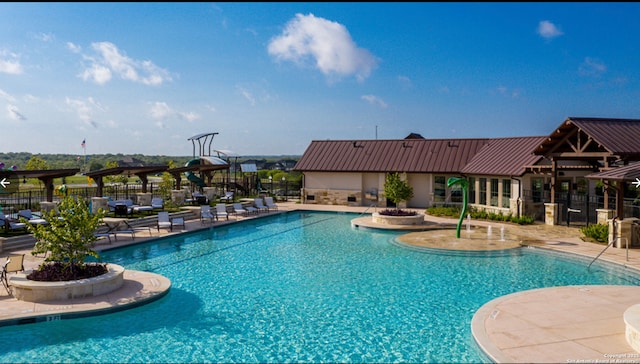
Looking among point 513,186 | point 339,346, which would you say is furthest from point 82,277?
point 513,186

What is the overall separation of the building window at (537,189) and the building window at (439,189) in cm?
630

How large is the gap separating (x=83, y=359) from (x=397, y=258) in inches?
424

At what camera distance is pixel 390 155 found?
33.8 metres

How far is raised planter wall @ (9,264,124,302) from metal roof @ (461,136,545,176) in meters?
20.2

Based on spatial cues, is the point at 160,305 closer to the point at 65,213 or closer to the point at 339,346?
the point at 65,213

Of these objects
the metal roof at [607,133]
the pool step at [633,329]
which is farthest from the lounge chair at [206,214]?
the pool step at [633,329]

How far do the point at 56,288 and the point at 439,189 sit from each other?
24388 mm

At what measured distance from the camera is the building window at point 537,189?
82.9ft

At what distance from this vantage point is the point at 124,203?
79.2 ft

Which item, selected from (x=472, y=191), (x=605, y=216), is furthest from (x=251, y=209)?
(x=605, y=216)

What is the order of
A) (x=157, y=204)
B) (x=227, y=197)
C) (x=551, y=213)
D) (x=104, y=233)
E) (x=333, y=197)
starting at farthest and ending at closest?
(x=333, y=197) < (x=227, y=197) < (x=157, y=204) < (x=551, y=213) < (x=104, y=233)

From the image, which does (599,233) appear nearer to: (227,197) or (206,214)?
(206,214)

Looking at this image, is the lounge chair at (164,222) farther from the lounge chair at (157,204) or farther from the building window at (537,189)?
the building window at (537,189)

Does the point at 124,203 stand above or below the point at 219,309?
above
